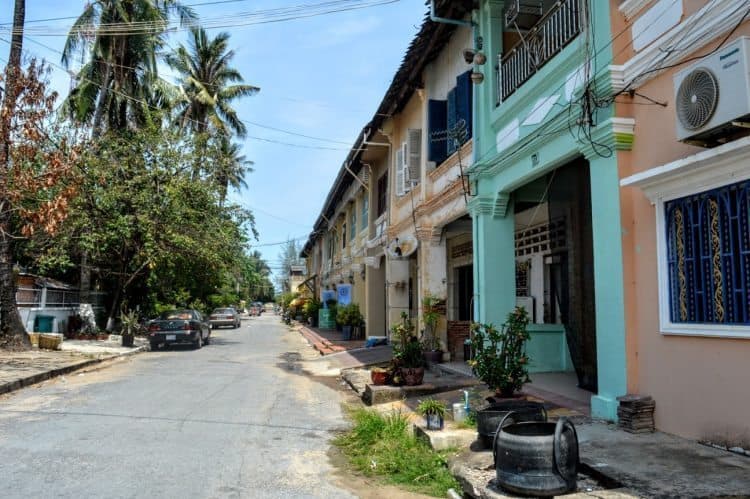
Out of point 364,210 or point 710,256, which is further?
point 364,210

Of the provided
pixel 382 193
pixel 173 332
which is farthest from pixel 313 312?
pixel 382 193

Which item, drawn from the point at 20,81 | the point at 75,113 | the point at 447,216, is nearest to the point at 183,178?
the point at 75,113

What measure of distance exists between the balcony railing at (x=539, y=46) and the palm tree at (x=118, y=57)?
1736 centimetres

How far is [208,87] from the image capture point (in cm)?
3353

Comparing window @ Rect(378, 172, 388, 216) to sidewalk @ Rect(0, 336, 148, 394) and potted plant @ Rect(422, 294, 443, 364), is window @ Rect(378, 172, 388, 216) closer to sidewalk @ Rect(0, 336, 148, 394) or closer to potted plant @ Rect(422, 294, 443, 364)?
potted plant @ Rect(422, 294, 443, 364)

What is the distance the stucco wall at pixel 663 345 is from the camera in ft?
17.2

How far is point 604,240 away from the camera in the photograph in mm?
6840

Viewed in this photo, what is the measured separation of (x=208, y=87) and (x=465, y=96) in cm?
2516

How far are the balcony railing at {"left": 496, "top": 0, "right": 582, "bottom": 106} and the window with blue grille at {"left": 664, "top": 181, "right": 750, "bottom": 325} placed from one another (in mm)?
3130

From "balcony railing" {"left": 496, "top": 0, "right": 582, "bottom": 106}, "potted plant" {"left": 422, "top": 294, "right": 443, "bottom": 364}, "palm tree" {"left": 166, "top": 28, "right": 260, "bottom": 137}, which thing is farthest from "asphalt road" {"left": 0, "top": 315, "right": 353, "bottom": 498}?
"palm tree" {"left": 166, "top": 28, "right": 260, "bottom": 137}

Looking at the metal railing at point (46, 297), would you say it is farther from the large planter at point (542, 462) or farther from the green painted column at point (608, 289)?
the large planter at point (542, 462)

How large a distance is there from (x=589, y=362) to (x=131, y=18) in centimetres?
2252

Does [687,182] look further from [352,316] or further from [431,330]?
[352,316]

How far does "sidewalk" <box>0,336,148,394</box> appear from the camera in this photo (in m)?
11.7
